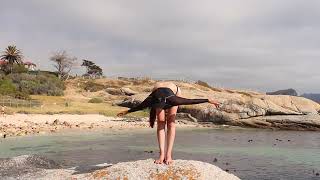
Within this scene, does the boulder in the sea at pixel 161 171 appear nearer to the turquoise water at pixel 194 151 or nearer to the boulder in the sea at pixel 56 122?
the turquoise water at pixel 194 151

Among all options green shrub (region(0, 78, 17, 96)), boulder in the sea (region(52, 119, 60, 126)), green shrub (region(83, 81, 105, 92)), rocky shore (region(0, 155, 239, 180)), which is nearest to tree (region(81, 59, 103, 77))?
green shrub (region(83, 81, 105, 92))

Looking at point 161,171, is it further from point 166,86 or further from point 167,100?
point 166,86

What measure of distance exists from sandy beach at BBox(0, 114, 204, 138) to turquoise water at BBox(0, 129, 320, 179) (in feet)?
8.76

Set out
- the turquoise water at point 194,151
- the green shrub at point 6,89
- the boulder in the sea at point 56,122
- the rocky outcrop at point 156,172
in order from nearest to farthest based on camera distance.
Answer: the rocky outcrop at point 156,172
the turquoise water at point 194,151
the boulder in the sea at point 56,122
the green shrub at point 6,89

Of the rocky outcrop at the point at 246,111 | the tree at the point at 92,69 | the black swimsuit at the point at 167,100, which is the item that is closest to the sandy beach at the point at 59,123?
the rocky outcrop at the point at 246,111

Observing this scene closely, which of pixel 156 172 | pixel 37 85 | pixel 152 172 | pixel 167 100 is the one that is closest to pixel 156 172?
pixel 156 172

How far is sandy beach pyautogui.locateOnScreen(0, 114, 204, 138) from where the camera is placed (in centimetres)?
4159

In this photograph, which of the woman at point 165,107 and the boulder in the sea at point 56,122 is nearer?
the woman at point 165,107

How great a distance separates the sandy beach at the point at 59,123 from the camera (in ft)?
136

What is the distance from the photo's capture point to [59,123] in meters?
47.8

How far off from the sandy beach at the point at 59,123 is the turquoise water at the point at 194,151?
8.76 feet

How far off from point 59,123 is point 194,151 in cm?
2034

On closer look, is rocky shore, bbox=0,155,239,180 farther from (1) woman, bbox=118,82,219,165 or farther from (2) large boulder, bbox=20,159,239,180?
(1) woman, bbox=118,82,219,165

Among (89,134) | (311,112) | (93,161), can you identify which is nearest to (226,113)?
(311,112)
